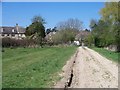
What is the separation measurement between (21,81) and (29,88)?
2180 mm

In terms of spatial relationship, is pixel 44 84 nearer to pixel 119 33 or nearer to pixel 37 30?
pixel 119 33

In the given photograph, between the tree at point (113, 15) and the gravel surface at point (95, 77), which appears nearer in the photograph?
the gravel surface at point (95, 77)

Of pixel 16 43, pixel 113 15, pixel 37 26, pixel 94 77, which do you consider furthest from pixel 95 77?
pixel 37 26

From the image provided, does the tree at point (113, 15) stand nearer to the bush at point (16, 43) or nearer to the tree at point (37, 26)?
the bush at point (16, 43)

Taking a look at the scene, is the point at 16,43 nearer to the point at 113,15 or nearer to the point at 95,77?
the point at 113,15

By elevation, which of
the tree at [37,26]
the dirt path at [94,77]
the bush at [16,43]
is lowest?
the dirt path at [94,77]

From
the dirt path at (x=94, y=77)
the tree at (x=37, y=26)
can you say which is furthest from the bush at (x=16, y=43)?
the dirt path at (x=94, y=77)

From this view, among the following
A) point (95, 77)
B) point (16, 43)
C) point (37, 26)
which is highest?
point (37, 26)

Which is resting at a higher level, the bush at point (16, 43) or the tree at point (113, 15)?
the tree at point (113, 15)

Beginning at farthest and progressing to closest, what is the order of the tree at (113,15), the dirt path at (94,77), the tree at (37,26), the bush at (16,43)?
1. the tree at (37,26)
2. the bush at (16,43)
3. the tree at (113,15)
4. the dirt path at (94,77)

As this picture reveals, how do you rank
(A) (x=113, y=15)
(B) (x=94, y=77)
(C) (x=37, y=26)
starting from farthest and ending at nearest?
(C) (x=37, y=26) → (A) (x=113, y=15) → (B) (x=94, y=77)

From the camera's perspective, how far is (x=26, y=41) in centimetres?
7906

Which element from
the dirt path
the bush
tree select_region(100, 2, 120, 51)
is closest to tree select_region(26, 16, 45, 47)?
the bush

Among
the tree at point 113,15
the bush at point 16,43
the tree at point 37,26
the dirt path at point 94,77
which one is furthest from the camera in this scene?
the tree at point 37,26
